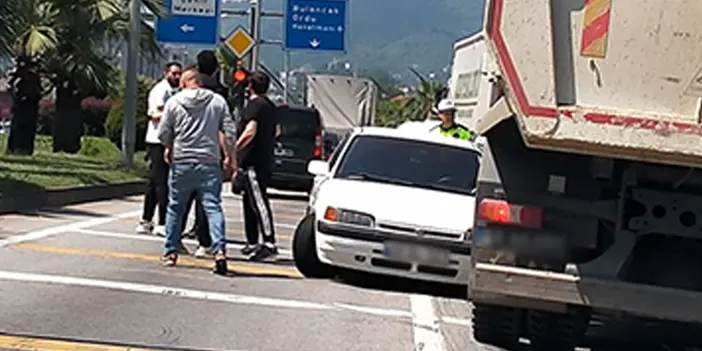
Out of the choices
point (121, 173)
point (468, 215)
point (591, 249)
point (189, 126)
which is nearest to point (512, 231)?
point (591, 249)

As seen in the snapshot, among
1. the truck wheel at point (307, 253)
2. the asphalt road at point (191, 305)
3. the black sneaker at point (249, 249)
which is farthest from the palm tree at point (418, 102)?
the truck wheel at point (307, 253)

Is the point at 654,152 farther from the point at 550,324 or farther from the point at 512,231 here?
the point at 550,324

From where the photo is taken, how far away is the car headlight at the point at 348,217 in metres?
11.5

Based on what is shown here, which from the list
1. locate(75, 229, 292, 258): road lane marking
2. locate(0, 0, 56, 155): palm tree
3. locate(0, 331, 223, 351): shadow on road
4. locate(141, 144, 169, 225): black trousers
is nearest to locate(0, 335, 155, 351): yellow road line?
locate(0, 331, 223, 351): shadow on road

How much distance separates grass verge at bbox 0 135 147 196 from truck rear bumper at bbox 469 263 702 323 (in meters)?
10.1

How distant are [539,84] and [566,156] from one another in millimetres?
902

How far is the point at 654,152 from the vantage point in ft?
23.4

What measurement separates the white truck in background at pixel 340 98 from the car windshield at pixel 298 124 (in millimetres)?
15242

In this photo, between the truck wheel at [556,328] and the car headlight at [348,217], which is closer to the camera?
the truck wheel at [556,328]

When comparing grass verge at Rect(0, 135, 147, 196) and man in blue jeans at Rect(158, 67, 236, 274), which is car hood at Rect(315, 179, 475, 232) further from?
grass verge at Rect(0, 135, 147, 196)

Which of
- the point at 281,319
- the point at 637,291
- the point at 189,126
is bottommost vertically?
the point at 281,319

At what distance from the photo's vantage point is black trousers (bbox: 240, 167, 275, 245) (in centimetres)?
1295

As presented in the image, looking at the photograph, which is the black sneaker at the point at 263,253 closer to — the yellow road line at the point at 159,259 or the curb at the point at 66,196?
the yellow road line at the point at 159,259

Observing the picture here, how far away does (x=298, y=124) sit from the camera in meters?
26.0
